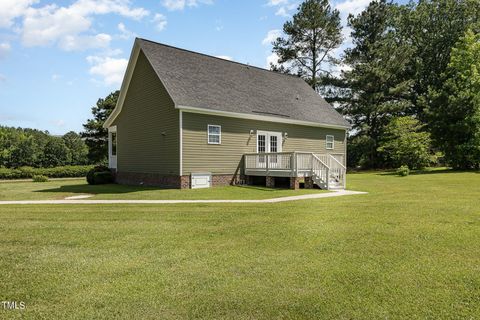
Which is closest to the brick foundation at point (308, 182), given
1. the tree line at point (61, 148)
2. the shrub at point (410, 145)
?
the shrub at point (410, 145)

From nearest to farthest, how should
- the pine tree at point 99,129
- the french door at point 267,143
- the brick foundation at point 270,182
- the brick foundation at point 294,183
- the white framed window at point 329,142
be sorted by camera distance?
the brick foundation at point 294,183, the brick foundation at point 270,182, the french door at point 267,143, the white framed window at point 329,142, the pine tree at point 99,129

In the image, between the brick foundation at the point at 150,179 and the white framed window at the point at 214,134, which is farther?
the white framed window at the point at 214,134

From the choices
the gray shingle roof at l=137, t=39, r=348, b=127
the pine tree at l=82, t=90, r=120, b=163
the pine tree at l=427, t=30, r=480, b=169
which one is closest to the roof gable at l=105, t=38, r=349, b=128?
the gray shingle roof at l=137, t=39, r=348, b=127

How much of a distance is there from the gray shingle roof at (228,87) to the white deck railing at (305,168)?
2.89 metres

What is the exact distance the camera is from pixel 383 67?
32219 mm

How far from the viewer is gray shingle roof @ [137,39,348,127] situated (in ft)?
52.6

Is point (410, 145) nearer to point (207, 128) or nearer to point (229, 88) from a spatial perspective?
point (229, 88)

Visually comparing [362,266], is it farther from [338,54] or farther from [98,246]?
[338,54]

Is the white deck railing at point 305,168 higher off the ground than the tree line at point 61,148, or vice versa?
the tree line at point 61,148

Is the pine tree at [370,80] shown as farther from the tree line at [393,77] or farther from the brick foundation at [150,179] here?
the brick foundation at [150,179]

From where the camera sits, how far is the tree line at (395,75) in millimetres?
26359

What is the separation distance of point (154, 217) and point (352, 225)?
4632 millimetres

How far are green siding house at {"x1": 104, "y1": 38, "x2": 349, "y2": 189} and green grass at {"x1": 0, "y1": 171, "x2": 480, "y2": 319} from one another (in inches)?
280

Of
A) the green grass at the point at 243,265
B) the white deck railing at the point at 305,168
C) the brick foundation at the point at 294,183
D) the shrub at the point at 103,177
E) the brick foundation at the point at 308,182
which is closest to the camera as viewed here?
the green grass at the point at 243,265
